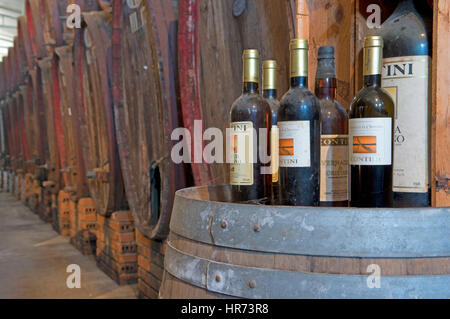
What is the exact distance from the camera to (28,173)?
22.2ft

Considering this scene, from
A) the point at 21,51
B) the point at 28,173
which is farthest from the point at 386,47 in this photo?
the point at 28,173

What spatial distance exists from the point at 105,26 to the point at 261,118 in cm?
216

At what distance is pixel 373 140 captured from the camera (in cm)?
92

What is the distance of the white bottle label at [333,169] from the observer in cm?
108

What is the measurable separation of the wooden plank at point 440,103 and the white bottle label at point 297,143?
315 mm

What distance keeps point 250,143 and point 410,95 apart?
0.41 m

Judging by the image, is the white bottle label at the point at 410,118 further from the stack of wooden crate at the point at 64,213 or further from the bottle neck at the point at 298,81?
the stack of wooden crate at the point at 64,213

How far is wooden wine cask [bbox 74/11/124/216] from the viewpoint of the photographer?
2.74 metres

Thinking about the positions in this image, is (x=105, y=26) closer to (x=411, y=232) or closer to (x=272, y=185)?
(x=272, y=185)

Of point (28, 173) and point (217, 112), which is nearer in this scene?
point (217, 112)

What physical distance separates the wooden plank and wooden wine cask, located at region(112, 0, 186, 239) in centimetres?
117

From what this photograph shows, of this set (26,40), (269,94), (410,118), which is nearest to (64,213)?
(26,40)

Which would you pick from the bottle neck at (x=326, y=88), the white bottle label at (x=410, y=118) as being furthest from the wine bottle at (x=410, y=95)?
the bottle neck at (x=326, y=88)
